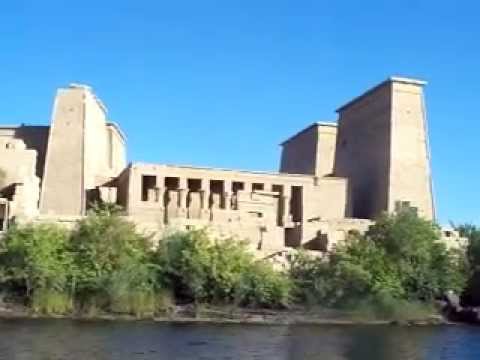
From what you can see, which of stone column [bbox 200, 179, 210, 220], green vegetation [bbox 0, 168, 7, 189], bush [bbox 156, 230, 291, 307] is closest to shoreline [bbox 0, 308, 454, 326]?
bush [bbox 156, 230, 291, 307]

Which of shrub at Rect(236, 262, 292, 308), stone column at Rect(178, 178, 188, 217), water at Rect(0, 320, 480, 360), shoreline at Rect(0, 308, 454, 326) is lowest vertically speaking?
water at Rect(0, 320, 480, 360)

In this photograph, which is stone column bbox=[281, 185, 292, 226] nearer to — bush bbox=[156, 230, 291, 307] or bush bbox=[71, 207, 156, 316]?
bush bbox=[156, 230, 291, 307]

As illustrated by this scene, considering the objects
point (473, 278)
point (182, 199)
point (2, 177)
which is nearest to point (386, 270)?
point (473, 278)

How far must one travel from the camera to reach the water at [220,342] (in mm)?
22906

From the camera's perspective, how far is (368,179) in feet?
A: 162

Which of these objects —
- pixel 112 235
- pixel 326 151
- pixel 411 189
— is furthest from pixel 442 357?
pixel 326 151

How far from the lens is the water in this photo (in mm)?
22906

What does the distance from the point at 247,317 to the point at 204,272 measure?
8.90 feet

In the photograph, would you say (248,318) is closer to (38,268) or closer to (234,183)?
(38,268)

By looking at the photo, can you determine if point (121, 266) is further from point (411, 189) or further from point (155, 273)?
point (411, 189)

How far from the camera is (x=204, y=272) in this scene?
3625 centimetres

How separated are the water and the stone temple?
933cm

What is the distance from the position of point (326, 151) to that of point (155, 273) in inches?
918

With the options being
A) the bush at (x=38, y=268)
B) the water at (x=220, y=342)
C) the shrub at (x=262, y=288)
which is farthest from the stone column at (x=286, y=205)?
the bush at (x=38, y=268)
